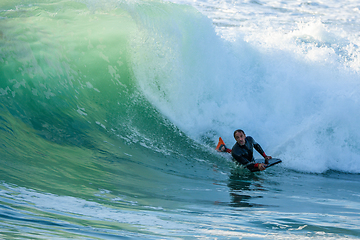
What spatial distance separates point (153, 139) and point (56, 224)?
426cm

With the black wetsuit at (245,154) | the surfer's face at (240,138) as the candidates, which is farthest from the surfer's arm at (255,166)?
the surfer's face at (240,138)

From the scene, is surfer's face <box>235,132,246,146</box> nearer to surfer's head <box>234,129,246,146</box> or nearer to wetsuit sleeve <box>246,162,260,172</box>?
→ surfer's head <box>234,129,246,146</box>

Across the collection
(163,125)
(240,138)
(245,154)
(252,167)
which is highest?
(163,125)

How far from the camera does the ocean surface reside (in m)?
2.95

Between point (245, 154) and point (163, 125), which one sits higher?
point (163, 125)

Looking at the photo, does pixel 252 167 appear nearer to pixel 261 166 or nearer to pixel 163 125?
pixel 261 166

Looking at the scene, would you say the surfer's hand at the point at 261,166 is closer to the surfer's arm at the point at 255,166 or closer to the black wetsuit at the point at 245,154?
A: the surfer's arm at the point at 255,166

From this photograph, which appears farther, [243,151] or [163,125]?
[163,125]

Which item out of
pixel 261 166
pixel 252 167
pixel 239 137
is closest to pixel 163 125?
pixel 239 137

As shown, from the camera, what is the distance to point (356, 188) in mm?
5223

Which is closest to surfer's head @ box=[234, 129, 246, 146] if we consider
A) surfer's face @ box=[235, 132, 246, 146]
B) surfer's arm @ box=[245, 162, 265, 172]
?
surfer's face @ box=[235, 132, 246, 146]

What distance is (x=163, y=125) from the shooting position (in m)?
7.33

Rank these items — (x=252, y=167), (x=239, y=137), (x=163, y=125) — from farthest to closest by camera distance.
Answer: (x=163, y=125) → (x=239, y=137) → (x=252, y=167)

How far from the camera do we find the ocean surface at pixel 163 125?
2947 millimetres
